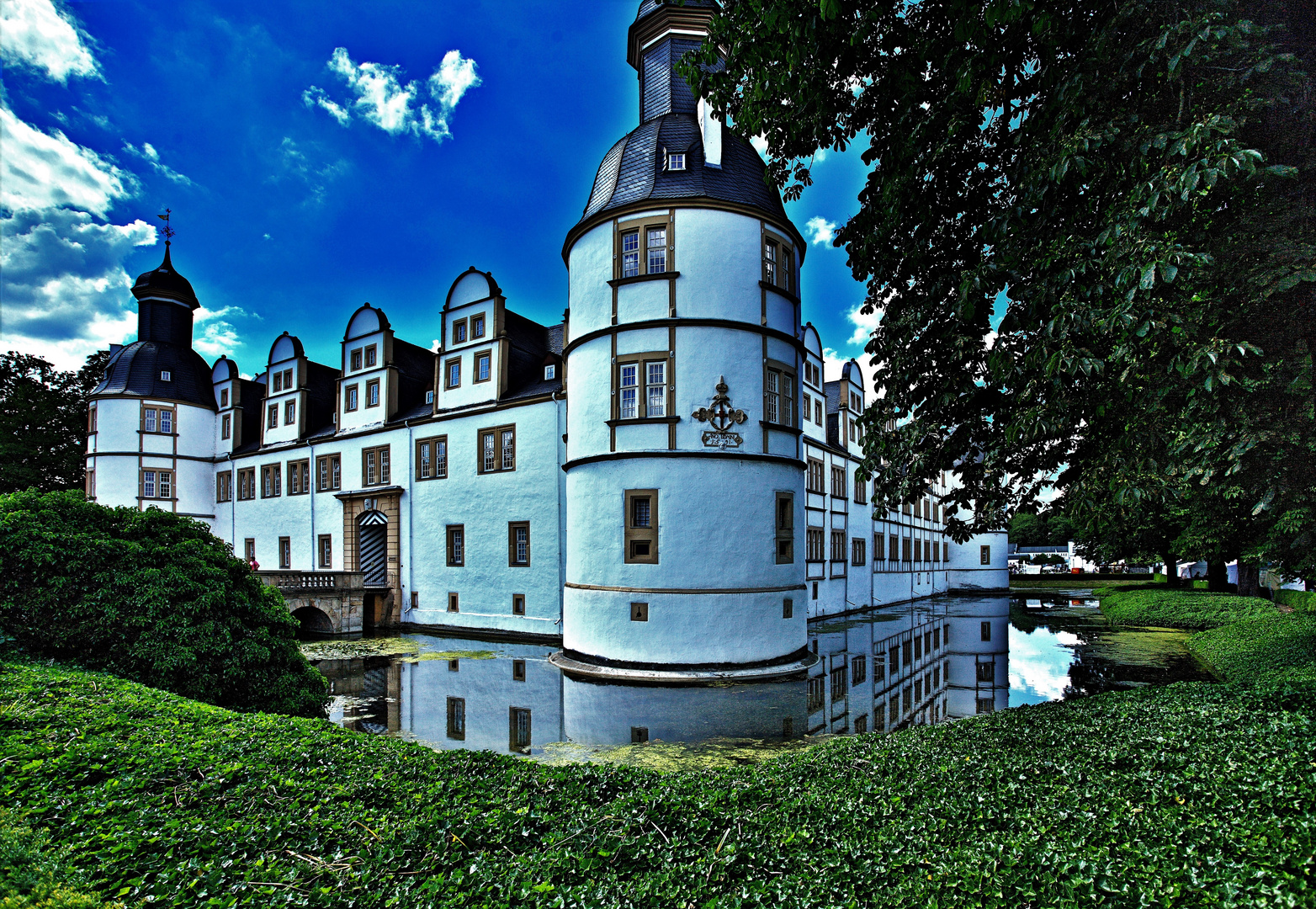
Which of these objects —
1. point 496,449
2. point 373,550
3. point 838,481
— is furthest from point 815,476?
point 373,550

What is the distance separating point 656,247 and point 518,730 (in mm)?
11730

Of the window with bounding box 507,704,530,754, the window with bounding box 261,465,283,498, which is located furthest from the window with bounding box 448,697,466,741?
the window with bounding box 261,465,283,498

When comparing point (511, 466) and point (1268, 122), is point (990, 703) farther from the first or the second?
point (511, 466)

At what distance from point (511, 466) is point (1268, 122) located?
68.2ft

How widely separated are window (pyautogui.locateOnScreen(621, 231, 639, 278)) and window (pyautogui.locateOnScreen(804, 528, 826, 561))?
1468 cm

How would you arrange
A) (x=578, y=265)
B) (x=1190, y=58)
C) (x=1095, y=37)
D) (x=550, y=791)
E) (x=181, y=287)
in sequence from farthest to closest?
(x=181, y=287)
(x=578, y=265)
(x=1095, y=37)
(x=1190, y=58)
(x=550, y=791)

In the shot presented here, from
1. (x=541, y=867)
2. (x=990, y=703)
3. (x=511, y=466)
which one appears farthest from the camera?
(x=511, y=466)

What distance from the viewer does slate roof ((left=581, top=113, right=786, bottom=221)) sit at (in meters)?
16.7

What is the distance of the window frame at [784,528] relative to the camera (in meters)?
16.4

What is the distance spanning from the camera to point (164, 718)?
19.9 ft

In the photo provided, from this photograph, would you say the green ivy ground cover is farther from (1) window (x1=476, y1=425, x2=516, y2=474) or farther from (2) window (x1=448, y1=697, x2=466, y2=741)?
(1) window (x1=476, y1=425, x2=516, y2=474)

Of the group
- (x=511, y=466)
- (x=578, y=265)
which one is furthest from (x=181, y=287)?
(x=578, y=265)

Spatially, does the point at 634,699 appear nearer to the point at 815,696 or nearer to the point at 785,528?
the point at 815,696

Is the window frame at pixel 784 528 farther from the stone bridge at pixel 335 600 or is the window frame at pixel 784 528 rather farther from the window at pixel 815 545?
the stone bridge at pixel 335 600
